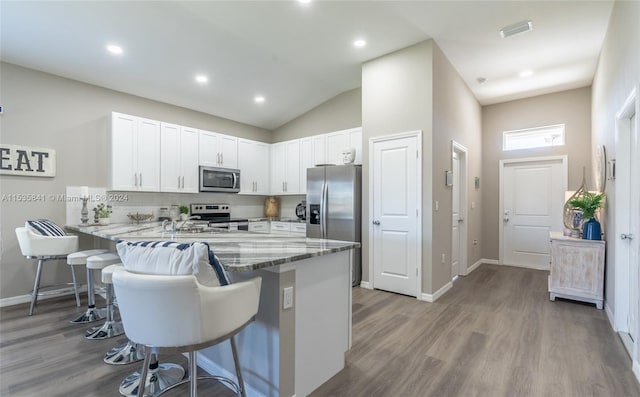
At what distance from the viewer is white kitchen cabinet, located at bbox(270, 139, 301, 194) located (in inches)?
223

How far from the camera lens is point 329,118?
5500 mm

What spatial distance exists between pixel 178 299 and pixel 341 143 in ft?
13.4

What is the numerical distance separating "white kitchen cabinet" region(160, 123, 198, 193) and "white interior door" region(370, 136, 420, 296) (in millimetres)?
2863

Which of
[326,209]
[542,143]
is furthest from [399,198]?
[542,143]

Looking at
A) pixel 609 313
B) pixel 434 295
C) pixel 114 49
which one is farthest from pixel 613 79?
pixel 114 49

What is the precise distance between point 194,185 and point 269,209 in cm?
173

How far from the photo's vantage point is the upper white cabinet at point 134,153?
4.02 meters

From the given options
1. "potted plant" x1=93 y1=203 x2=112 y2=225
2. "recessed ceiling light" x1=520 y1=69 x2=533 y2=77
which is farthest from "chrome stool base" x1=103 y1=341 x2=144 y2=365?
"recessed ceiling light" x1=520 y1=69 x2=533 y2=77

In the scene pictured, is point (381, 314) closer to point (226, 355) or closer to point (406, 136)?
point (226, 355)

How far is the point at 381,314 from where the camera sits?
3229 millimetres

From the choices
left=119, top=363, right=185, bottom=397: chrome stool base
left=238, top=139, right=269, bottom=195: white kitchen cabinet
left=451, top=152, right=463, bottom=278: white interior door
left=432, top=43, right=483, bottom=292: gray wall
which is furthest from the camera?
left=238, top=139, right=269, bottom=195: white kitchen cabinet

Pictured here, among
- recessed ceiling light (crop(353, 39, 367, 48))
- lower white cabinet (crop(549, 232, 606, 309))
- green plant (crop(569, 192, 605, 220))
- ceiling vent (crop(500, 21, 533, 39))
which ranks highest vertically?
recessed ceiling light (crop(353, 39, 367, 48))

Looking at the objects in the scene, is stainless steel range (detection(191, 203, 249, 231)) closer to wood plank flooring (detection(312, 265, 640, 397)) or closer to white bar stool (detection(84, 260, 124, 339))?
white bar stool (detection(84, 260, 124, 339))

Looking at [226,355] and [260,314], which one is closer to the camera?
Result: [260,314]
